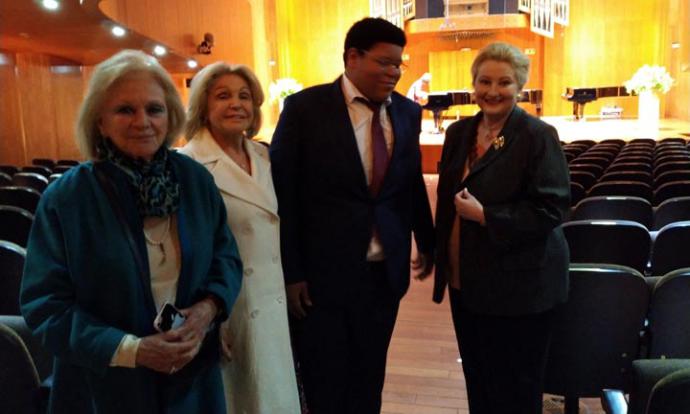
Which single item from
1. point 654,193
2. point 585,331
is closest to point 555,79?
point 654,193

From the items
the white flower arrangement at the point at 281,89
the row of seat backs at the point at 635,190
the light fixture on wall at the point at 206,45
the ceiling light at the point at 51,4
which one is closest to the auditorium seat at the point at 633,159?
the row of seat backs at the point at 635,190

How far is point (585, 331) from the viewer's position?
2.20 meters

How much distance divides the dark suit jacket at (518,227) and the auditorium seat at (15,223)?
2.48m

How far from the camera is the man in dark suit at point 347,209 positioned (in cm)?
203

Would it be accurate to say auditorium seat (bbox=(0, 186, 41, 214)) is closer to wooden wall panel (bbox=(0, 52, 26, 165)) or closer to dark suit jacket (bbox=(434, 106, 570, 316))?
dark suit jacket (bbox=(434, 106, 570, 316))

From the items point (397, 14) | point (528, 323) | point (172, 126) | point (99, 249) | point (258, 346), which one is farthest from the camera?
point (397, 14)

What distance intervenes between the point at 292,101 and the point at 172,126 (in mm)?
618

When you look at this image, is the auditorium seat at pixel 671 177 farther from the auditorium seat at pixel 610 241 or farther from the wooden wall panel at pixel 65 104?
the wooden wall panel at pixel 65 104

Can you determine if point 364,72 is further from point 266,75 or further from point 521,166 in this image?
point 266,75

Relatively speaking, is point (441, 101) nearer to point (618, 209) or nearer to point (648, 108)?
point (648, 108)

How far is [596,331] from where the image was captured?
7.20 feet

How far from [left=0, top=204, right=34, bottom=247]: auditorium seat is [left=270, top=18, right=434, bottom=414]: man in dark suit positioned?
193 cm

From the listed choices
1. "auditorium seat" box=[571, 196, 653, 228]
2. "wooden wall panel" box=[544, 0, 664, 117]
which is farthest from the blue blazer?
"wooden wall panel" box=[544, 0, 664, 117]

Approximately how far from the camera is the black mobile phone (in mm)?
1351
